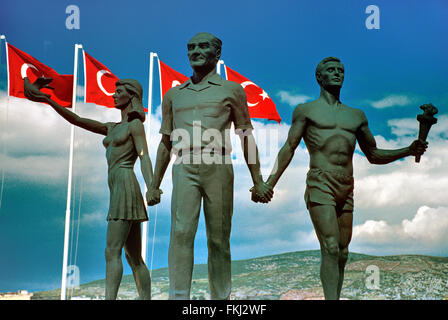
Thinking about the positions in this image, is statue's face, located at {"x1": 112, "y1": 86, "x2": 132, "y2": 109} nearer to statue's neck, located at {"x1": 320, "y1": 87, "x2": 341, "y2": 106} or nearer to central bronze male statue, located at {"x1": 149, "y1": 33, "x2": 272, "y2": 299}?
central bronze male statue, located at {"x1": 149, "y1": 33, "x2": 272, "y2": 299}

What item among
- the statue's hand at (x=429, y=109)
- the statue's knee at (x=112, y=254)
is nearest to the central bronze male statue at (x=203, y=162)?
the statue's knee at (x=112, y=254)

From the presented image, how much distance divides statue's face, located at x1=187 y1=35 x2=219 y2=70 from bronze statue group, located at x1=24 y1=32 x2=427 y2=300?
0.5 inches

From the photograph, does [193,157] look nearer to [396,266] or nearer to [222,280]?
[222,280]

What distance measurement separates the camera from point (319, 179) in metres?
8.22

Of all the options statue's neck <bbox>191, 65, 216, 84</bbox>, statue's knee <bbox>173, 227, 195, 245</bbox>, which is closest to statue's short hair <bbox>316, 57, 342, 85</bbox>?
statue's neck <bbox>191, 65, 216, 84</bbox>

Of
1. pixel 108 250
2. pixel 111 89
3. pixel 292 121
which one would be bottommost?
pixel 108 250

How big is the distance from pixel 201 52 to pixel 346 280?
5340mm

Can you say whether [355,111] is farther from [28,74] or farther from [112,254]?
[28,74]

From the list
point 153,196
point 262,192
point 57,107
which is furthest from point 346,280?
point 57,107

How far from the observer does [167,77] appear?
16906 mm
